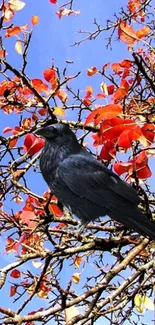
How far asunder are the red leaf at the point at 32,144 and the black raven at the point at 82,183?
1.24ft

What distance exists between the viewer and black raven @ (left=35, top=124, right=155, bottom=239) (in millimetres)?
3383

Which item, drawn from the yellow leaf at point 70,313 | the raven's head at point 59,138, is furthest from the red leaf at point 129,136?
the yellow leaf at point 70,313

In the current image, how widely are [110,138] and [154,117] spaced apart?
0.90 meters

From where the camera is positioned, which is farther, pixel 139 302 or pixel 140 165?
pixel 139 302

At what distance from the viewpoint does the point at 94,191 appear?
11.8 ft

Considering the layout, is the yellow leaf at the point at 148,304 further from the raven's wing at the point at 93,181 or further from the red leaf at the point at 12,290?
the red leaf at the point at 12,290

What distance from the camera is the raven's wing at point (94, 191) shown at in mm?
3358

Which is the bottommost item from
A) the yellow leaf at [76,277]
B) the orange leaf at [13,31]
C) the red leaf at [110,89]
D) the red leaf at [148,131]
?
the yellow leaf at [76,277]

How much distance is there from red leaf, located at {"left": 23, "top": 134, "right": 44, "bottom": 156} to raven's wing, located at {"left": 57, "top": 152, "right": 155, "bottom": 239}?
2.17ft

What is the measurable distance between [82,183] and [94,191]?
→ 124 millimetres

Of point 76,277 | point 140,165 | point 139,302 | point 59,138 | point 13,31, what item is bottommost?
point 139,302

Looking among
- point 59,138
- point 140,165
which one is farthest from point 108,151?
point 59,138

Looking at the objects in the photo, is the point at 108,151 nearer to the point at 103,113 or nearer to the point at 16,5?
the point at 103,113

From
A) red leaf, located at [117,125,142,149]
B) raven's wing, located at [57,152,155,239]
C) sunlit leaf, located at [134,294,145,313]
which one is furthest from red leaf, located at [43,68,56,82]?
sunlit leaf, located at [134,294,145,313]
